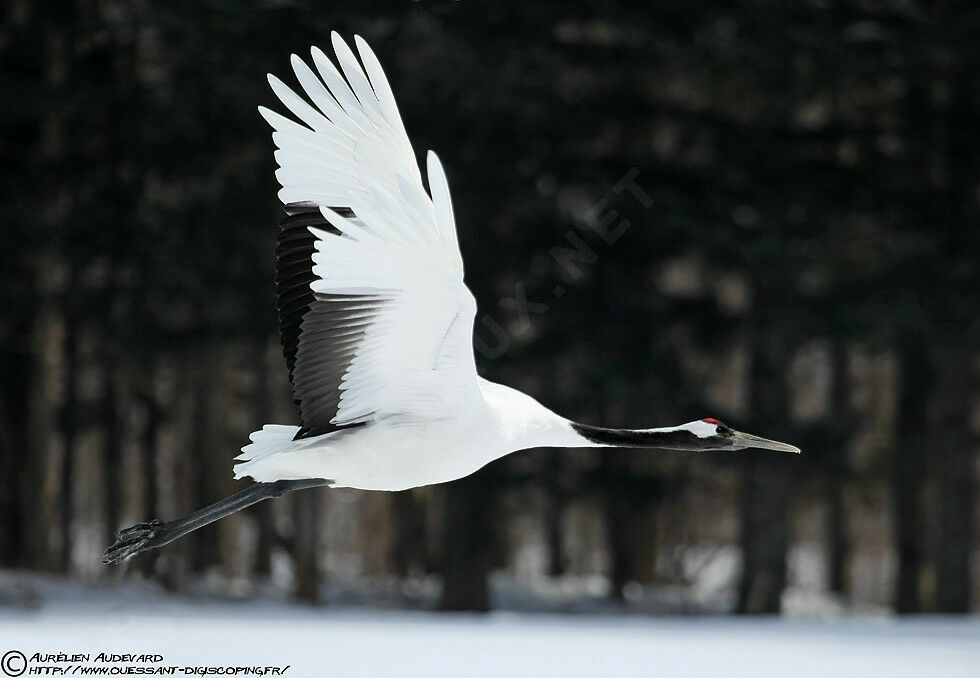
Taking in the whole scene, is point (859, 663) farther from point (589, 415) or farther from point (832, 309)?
point (589, 415)

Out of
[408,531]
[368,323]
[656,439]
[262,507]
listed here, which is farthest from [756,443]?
[408,531]

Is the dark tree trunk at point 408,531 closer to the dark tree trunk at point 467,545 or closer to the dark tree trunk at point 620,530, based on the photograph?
the dark tree trunk at point 620,530

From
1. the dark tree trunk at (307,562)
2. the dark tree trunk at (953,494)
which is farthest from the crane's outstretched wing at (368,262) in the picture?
the dark tree trunk at (953,494)

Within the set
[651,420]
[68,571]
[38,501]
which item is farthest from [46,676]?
[68,571]

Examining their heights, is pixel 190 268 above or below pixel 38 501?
above

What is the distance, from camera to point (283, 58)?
13.0 meters

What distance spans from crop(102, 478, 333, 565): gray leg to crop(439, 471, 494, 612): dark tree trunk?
8558 millimetres

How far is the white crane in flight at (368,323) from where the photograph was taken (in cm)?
505

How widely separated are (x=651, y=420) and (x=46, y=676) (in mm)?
8718

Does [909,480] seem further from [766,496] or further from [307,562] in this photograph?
[307,562]

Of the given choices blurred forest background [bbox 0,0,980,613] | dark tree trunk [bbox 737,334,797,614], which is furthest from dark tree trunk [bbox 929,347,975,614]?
dark tree trunk [bbox 737,334,797,614]

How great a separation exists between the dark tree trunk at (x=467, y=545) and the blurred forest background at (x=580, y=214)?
0.03 m

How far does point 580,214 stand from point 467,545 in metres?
3.65

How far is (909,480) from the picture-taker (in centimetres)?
1550
